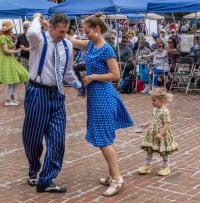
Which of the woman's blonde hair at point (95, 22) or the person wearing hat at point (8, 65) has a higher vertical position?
the woman's blonde hair at point (95, 22)

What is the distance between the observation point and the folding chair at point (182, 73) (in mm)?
11963

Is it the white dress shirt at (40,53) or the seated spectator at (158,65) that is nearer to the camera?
the white dress shirt at (40,53)

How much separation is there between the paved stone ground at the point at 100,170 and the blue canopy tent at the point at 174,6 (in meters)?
3.16

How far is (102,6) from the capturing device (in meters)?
12.6

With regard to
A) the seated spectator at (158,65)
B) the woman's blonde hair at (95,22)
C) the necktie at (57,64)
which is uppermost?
the woman's blonde hair at (95,22)

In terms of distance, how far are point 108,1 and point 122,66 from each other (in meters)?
1.74

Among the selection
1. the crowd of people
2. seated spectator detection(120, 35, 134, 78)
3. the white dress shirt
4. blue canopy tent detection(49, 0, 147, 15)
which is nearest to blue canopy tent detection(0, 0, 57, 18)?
blue canopy tent detection(49, 0, 147, 15)

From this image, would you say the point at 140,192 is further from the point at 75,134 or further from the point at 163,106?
the point at 75,134

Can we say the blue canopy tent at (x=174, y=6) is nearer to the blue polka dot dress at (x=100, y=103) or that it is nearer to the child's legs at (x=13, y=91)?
the child's legs at (x=13, y=91)

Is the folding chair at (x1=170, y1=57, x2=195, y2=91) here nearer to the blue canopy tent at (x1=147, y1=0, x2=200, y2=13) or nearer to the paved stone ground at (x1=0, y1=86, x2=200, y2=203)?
the blue canopy tent at (x1=147, y1=0, x2=200, y2=13)

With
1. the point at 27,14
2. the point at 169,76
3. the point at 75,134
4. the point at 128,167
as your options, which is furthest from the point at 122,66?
the point at 128,167

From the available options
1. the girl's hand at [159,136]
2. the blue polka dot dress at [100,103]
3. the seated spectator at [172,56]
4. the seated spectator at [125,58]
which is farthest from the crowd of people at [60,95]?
the seated spectator at [172,56]

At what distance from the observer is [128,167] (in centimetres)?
544

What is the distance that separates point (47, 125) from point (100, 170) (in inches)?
42.9
